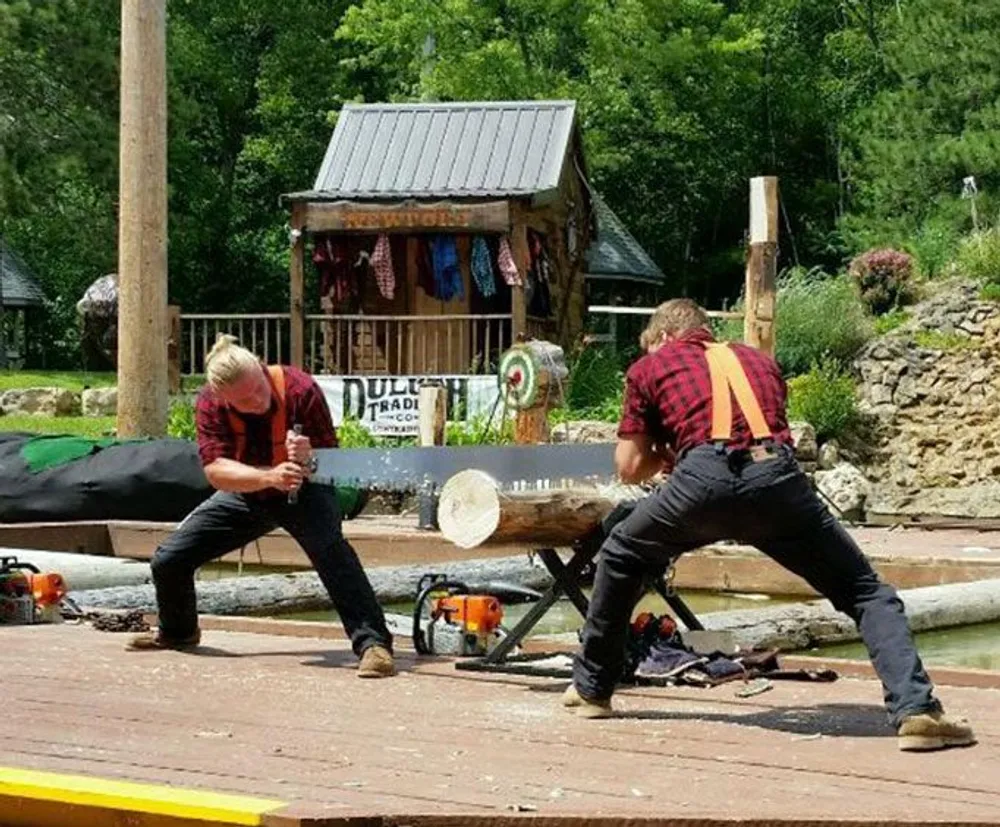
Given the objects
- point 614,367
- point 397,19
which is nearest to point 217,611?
point 614,367

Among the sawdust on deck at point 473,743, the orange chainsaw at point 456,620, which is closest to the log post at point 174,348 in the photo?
the orange chainsaw at point 456,620

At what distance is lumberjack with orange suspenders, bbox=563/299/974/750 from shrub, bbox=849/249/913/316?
23.7 m

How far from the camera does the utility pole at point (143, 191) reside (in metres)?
16.0

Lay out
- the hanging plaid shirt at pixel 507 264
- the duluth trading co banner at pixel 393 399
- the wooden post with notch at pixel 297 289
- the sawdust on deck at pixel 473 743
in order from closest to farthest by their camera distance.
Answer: the sawdust on deck at pixel 473 743 → the duluth trading co banner at pixel 393 399 → the hanging plaid shirt at pixel 507 264 → the wooden post with notch at pixel 297 289

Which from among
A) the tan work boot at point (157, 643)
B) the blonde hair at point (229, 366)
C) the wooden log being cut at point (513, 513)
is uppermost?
the blonde hair at point (229, 366)

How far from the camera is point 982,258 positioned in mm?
29094

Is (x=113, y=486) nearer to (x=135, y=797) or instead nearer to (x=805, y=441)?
(x=805, y=441)

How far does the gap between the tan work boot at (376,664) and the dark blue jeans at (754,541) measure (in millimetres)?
1290

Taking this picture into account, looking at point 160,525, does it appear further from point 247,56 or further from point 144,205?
point 247,56

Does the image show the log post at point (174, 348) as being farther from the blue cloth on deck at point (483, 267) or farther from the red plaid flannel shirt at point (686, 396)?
the red plaid flannel shirt at point (686, 396)

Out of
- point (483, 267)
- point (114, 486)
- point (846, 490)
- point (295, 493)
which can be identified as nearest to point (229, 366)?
point (295, 493)

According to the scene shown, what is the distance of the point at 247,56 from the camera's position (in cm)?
4781

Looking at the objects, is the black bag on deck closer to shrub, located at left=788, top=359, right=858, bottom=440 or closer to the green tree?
shrub, located at left=788, top=359, right=858, bottom=440

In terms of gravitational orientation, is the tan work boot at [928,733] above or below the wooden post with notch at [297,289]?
below
